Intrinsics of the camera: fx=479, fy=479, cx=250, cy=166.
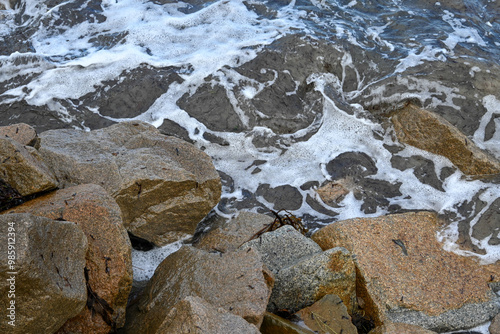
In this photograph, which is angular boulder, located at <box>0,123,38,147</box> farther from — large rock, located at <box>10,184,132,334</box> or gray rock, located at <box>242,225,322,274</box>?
gray rock, located at <box>242,225,322,274</box>

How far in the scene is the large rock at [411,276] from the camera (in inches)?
141

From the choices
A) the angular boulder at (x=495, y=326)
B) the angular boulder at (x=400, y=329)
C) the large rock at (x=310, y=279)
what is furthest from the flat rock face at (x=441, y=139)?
the angular boulder at (x=400, y=329)

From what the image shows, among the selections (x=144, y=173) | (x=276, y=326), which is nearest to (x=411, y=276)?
(x=276, y=326)

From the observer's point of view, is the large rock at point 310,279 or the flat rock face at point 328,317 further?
the large rock at point 310,279

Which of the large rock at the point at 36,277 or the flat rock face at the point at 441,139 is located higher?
the large rock at the point at 36,277

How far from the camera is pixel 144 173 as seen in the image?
12.4 ft

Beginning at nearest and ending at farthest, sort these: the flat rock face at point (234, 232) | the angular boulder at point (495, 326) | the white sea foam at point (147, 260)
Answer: the angular boulder at point (495, 326)
the white sea foam at point (147, 260)
the flat rock face at point (234, 232)

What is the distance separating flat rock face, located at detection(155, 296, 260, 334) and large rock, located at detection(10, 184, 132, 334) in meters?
0.48

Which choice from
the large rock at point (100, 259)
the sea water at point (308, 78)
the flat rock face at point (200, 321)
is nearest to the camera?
the flat rock face at point (200, 321)

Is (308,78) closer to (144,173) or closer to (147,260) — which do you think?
(144,173)

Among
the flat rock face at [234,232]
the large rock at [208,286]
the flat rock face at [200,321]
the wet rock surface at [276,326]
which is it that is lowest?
the flat rock face at [234,232]

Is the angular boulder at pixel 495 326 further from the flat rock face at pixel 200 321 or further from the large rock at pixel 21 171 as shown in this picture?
the large rock at pixel 21 171

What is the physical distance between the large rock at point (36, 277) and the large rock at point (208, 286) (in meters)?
0.57

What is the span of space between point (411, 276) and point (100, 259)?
2.38 meters
